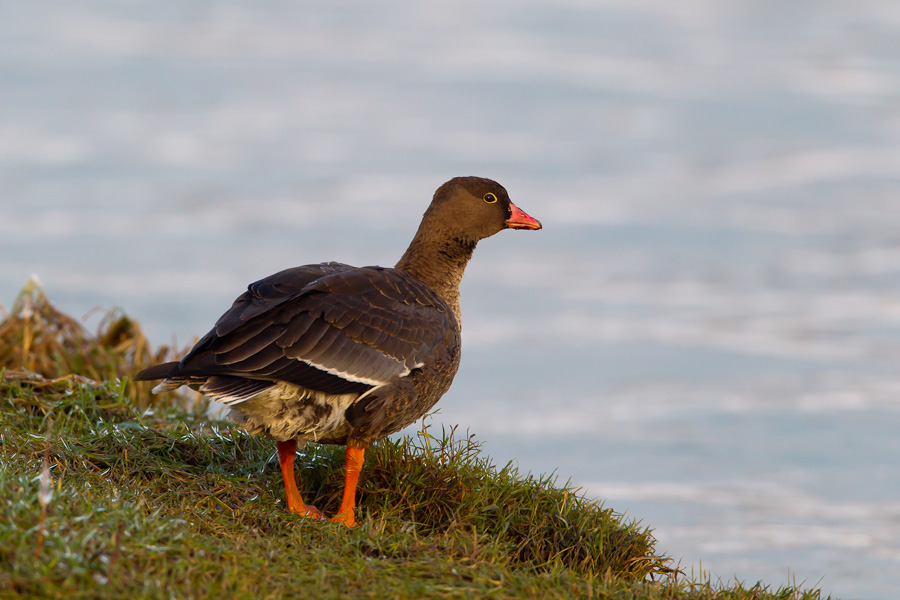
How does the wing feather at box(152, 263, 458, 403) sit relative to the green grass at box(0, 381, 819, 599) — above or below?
above

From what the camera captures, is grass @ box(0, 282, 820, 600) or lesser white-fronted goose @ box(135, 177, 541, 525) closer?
grass @ box(0, 282, 820, 600)

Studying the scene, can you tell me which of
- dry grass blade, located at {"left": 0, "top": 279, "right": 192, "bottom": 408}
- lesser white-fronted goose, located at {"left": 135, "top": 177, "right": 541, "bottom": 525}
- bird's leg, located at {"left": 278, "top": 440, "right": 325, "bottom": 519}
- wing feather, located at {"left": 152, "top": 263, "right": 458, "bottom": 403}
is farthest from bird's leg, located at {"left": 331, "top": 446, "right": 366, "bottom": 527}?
dry grass blade, located at {"left": 0, "top": 279, "right": 192, "bottom": 408}

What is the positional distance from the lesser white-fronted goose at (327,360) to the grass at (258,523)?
260 mm

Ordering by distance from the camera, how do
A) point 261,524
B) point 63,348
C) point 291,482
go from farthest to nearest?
1. point 63,348
2. point 291,482
3. point 261,524

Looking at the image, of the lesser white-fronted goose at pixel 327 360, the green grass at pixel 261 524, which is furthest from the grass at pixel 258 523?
the lesser white-fronted goose at pixel 327 360

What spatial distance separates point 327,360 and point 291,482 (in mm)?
644

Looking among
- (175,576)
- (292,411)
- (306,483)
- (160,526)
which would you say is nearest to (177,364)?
(292,411)

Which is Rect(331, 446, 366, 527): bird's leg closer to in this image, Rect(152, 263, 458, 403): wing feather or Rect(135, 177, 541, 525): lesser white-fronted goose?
Rect(135, 177, 541, 525): lesser white-fronted goose

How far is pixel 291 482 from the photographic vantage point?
4984 mm

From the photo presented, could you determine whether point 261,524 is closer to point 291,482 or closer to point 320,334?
point 291,482

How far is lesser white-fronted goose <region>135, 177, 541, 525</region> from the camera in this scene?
4852 mm

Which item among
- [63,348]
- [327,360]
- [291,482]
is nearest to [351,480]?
[291,482]

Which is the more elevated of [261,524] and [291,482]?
[291,482]

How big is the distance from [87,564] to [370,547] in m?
1.28
